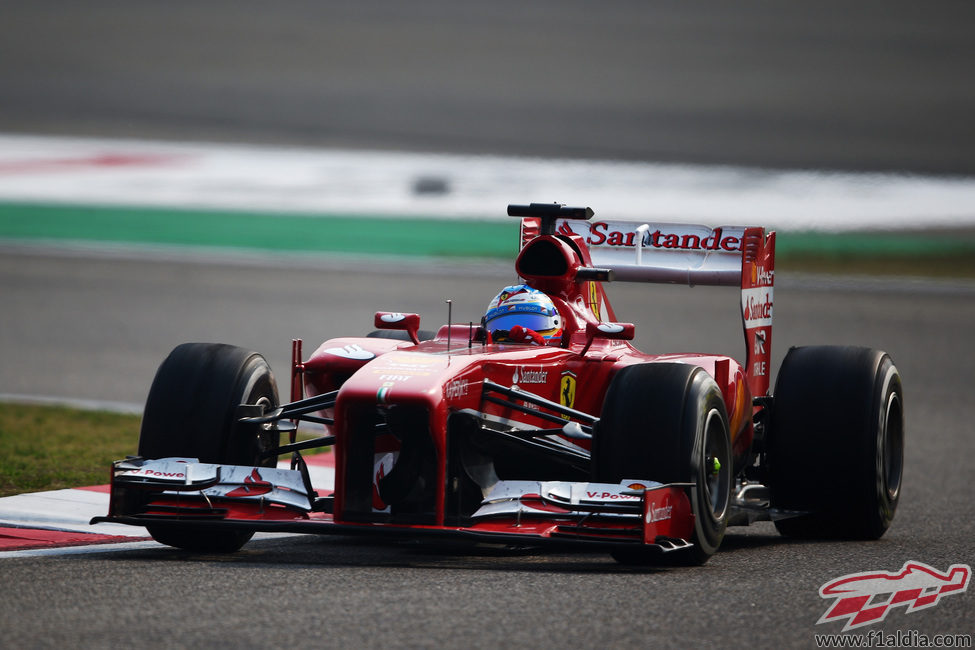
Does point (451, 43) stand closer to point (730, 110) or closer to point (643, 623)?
point (730, 110)

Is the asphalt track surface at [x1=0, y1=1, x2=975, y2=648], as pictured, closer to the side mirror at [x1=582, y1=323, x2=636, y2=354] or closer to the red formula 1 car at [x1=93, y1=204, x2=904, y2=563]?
the red formula 1 car at [x1=93, y1=204, x2=904, y2=563]

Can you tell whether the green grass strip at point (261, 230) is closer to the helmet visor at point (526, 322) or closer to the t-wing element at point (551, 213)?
the t-wing element at point (551, 213)

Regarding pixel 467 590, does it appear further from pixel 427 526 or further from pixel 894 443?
pixel 894 443

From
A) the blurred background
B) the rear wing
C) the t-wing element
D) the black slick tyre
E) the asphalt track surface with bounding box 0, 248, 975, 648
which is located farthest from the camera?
the blurred background

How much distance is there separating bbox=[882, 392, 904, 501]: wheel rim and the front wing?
2.64 metres

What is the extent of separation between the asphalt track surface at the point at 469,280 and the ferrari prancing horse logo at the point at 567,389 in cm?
92

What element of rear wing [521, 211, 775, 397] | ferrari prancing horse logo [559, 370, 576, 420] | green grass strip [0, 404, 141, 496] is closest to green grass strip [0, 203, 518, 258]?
green grass strip [0, 404, 141, 496]

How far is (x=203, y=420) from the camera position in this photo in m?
7.90

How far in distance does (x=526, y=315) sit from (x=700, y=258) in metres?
1.86

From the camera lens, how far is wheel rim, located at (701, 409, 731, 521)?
25.4 ft

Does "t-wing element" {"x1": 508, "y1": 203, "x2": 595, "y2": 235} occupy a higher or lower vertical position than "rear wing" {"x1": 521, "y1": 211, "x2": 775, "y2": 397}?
higher

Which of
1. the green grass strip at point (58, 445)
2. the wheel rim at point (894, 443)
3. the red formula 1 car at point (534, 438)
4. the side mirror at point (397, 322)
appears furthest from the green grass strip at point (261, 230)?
the side mirror at point (397, 322)

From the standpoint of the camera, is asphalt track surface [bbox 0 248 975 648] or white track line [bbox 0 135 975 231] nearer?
asphalt track surface [bbox 0 248 975 648]

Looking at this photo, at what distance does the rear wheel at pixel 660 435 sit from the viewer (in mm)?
7316
